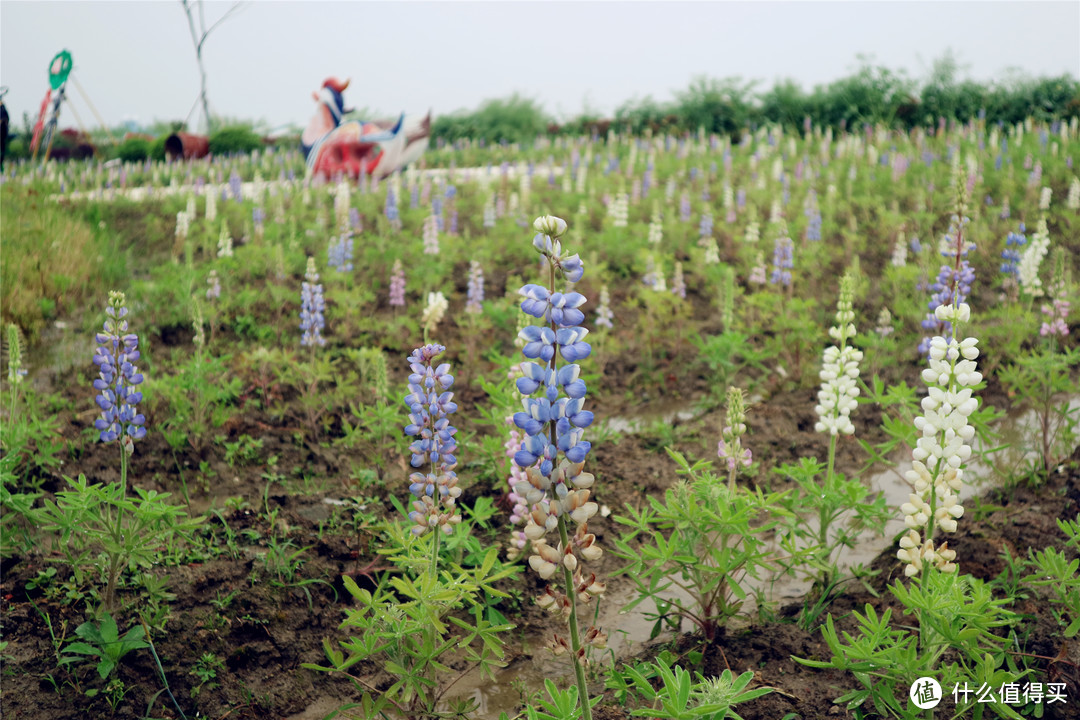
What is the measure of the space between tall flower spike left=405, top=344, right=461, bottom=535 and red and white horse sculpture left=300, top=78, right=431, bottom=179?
12.5m

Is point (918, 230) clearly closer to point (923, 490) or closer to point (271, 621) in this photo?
point (923, 490)

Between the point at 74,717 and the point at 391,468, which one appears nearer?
the point at 74,717

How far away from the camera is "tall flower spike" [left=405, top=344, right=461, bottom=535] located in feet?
9.73

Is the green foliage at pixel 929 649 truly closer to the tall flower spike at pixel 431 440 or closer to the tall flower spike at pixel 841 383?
the tall flower spike at pixel 841 383

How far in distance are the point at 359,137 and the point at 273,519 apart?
39.5 feet

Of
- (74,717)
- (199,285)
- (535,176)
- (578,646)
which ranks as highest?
(535,176)

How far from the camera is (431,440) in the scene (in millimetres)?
3041

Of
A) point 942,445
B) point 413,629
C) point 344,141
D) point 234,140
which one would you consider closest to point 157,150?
point 234,140

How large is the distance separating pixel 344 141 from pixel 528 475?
13.9 metres

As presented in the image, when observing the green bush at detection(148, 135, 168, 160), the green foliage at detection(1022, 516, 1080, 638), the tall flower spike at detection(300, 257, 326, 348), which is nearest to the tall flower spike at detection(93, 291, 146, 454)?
the tall flower spike at detection(300, 257, 326, 348)

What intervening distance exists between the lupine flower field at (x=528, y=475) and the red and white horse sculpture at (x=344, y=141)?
4709mm

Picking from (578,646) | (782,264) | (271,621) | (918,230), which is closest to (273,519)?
(271,621)

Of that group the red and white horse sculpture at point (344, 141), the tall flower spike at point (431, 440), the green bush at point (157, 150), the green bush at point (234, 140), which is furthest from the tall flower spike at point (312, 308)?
the green bush at point (234, 140)

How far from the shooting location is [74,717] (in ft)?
9.96
